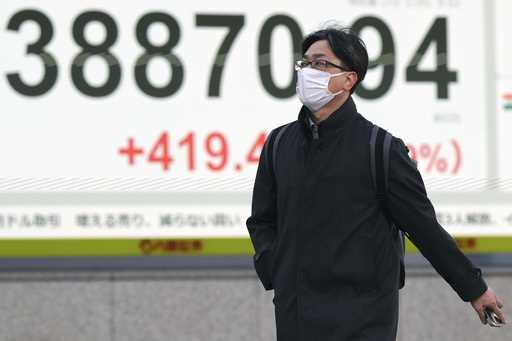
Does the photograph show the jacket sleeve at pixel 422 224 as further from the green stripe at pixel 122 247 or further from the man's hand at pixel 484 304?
the green stripe at pixel 122 247

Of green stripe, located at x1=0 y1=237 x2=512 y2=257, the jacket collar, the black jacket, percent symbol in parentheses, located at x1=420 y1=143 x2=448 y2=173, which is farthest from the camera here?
percent symbol in parentheses, located at x1=420 y1=143 x2=448 y2=173

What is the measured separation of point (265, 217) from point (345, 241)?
0.42 m

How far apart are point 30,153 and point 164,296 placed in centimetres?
119

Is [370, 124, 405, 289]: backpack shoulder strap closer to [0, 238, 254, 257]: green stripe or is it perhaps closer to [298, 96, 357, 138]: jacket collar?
[298, 96, 357, 138]: jacket collar

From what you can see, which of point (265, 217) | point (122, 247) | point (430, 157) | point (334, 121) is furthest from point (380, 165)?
point (430, 157)

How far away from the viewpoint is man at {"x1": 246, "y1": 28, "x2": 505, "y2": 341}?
152 inches

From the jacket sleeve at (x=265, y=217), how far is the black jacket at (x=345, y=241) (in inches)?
5.2

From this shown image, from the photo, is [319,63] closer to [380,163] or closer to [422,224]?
[380,163]

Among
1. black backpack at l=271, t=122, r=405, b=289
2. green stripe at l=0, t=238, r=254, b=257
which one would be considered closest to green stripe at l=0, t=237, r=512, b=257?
green stripe at l=0, t=238, r=254, b=257

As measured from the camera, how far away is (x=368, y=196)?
12.7 ft

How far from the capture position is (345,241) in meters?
3.85

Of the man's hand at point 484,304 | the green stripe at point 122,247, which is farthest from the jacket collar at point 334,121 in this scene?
the green stripe at point 122,247

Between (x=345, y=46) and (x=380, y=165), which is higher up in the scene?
(x=345, y=46)

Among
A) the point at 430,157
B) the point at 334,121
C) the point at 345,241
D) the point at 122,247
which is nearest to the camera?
the point at 345,241
